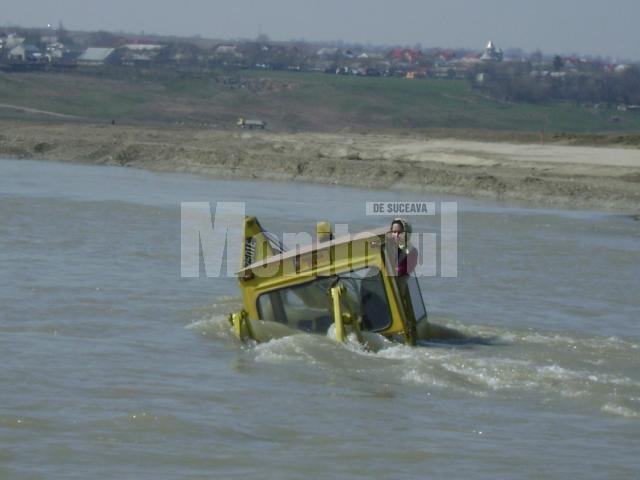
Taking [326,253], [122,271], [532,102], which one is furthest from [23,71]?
[326,253]

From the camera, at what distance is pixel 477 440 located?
9961 millimetres

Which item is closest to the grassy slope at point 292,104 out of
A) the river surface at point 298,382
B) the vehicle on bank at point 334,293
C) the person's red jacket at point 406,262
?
the river surface at point 298,382

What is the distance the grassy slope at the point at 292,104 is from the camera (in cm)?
6178

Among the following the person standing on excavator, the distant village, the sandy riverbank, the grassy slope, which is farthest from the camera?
the distant village

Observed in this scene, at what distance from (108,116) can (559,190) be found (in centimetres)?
3030

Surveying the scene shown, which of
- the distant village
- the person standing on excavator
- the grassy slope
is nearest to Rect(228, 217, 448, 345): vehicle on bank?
the person standing on excavator

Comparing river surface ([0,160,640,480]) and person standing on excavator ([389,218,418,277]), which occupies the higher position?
person standing on excavator ([389,218,418,277])

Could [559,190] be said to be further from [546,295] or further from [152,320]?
[152,320]

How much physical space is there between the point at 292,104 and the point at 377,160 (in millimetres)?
34025

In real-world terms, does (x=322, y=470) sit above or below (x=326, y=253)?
below

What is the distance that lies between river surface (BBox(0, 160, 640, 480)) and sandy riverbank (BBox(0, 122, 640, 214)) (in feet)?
40.5

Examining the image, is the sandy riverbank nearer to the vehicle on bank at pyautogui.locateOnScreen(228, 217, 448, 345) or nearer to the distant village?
the vehicle on bank at pyautogui.locateOnScreen(228, 217, 448, 345)

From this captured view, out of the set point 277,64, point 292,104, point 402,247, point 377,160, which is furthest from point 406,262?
point 277,64

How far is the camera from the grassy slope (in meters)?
61.8
